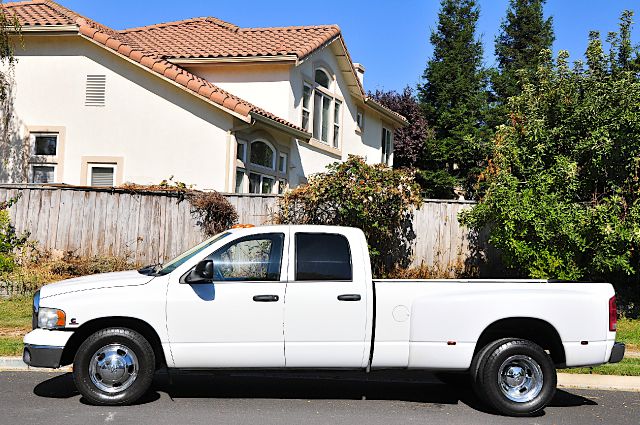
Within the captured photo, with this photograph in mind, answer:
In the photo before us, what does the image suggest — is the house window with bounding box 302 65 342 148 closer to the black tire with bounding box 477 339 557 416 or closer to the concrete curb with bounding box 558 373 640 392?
the concrete curb with bounding box 558 373 640 392

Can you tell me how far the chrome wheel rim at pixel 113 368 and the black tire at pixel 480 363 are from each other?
3.39 metres

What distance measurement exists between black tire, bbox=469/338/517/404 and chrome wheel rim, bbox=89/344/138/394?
339 cm

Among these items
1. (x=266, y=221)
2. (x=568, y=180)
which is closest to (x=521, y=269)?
(x=568, y=180)

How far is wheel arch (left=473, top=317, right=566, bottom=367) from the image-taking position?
7.57 metres

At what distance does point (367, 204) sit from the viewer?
47.5 ft

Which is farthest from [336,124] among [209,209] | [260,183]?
[209,209]

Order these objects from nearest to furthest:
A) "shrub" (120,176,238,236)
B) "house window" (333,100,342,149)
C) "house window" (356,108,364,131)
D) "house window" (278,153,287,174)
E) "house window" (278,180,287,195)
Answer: "shrub" (120,176,238,236) < "house window" (278,180,287,195) < "house window" (278,153,287,174) < "house window" (333,100,342,149) < "house window" (356,108,364,131)

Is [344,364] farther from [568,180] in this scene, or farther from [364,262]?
[568,180]

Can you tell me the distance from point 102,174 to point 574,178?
11.5m

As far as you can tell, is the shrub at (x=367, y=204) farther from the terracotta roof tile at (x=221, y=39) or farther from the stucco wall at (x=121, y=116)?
the terracotta roof tile at (x=221, y=39)

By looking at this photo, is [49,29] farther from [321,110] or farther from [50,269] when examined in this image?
[321,110]

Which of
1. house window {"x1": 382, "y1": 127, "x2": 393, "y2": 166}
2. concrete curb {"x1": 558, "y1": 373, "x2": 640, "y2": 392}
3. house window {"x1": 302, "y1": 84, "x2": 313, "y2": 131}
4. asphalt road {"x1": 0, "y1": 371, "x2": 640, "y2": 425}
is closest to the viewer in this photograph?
asphalt road {"x1": 0, "y1": 371, "x2": 640, "y2": 425}

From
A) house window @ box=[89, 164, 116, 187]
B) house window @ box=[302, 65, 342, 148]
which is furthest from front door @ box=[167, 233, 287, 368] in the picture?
house window @ box=[302, 65, 342, 148]

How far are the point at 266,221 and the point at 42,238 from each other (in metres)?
4.69
